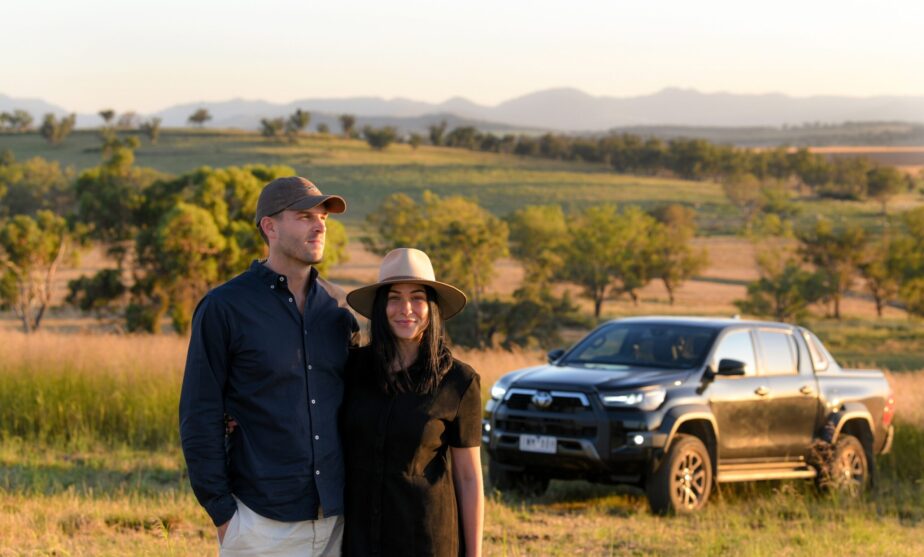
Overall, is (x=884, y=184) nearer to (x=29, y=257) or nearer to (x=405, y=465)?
(x=29, y=257)

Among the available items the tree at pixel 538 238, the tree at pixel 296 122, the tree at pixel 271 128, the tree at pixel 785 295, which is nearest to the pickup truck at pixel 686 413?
the tree at pixel 785 295

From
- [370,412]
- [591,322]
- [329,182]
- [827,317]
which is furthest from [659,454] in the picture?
[329,182]

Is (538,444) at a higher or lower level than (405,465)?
lower

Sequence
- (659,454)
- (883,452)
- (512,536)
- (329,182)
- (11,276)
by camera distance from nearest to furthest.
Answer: (512,536) → (659,454) → (883,452) → (11,276) → (329,182)

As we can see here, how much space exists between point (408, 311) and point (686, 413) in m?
6.38

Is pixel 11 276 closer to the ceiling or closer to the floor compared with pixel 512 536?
closer to the floor

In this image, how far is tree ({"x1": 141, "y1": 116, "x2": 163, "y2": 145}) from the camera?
140 meters

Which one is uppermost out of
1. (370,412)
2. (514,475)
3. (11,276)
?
(370,412)

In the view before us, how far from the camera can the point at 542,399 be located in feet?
34.5

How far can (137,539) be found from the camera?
8.03 metres

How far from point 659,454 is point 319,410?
20.5ft

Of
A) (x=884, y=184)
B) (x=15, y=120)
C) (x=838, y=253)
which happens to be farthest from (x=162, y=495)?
(x=15, y=120)

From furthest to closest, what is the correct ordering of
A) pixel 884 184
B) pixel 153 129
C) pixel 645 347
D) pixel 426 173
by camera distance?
pixel 153 129 < pixel 426 173 < pixel 884 184 < pixel 645 347

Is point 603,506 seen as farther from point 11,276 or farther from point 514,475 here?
point 11,276
